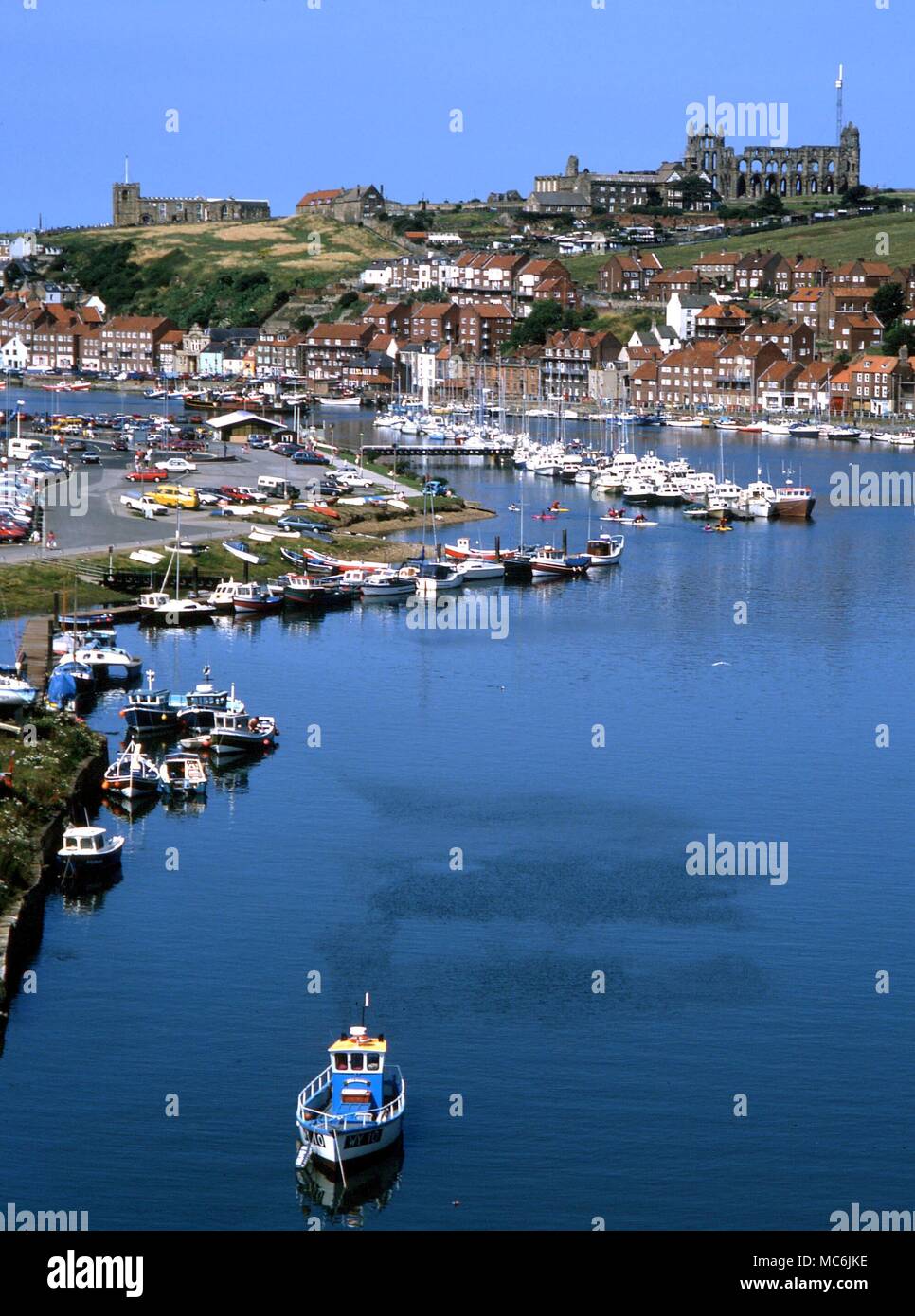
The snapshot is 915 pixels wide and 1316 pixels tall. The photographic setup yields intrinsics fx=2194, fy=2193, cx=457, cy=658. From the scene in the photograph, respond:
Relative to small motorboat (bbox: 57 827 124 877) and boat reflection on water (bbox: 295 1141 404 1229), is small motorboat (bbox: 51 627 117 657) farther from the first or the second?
boat reflection on water (bbox: 295 1141 404 1229)

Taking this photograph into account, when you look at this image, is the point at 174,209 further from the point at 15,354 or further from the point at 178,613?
the point at 178,613

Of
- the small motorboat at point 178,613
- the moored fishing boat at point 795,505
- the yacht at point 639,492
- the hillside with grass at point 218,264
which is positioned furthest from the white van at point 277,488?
the hillside with grass at point 218,264

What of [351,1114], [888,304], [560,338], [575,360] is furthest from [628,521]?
[888,304]

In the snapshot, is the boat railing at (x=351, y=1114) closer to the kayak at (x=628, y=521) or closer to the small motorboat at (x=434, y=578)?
the small motorboat at (x=434, y=578)
